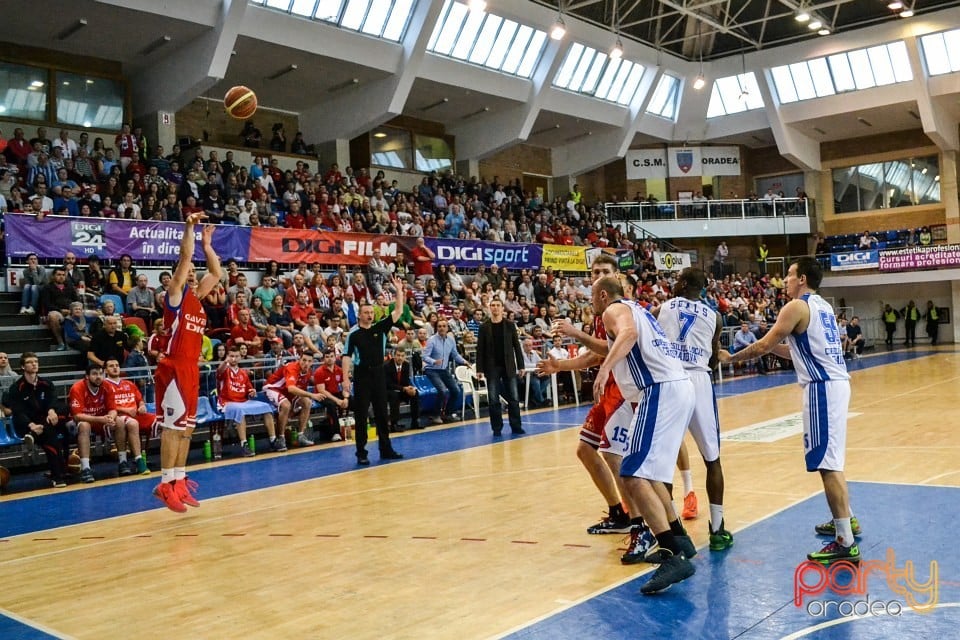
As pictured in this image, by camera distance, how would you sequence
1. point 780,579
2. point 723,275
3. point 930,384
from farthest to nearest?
point 723,275
point 930,384
point 780,579

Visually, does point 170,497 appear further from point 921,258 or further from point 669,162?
point 669,162

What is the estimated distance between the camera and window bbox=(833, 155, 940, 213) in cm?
3506

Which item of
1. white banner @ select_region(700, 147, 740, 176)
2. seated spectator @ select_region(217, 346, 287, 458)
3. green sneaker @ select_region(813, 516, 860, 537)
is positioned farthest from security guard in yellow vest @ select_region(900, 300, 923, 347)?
green sneaker @ select_region(813, 516, 860, 537)

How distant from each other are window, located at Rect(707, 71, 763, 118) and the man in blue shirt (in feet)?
77.5

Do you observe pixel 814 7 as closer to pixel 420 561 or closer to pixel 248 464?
pixel 248 464

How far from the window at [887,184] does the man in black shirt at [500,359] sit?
29351 millimetres

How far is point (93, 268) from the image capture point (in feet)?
45.0

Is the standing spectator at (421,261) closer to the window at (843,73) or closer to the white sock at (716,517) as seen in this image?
the white sock at (716,517)

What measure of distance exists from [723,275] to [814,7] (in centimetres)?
1022

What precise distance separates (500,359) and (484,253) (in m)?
9.88

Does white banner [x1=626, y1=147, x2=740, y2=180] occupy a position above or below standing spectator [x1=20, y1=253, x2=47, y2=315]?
above

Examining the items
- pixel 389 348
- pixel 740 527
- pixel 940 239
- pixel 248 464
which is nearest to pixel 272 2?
pixel 389 348

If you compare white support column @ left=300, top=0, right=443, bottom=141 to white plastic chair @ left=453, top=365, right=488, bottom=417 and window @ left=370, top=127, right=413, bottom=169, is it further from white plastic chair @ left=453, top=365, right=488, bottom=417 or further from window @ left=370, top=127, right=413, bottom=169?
white plastic chair @ left=453, top=365, right=488, bottom=417

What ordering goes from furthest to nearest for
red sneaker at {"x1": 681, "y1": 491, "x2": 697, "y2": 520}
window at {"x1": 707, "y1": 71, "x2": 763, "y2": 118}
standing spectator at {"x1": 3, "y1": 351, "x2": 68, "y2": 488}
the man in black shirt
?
window at {"x1": 707, "y1": 71, "x2": 763, "y2": 118} → the man in black shirt → standing spectator at {"x1": 3, "y1": 351, "x2": 68, "y2": 488} → red sneaker at {"x1": 681, "y1": 491, "x2": 697, "y2": 520}
